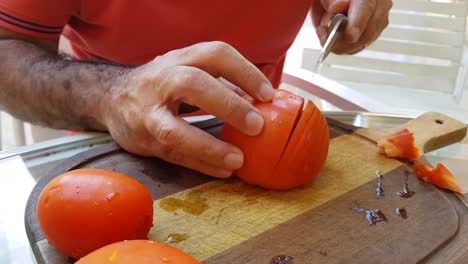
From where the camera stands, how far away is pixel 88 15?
109 centimetres

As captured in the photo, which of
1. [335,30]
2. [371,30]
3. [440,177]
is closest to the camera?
[440,177]

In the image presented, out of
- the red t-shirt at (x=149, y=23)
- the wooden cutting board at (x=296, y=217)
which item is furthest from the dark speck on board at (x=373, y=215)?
the red t-shirt at (x=149, y=23)

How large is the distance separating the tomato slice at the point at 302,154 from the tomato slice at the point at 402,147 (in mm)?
195

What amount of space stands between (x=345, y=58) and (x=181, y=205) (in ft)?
5.03

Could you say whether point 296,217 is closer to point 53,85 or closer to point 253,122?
point 253,122

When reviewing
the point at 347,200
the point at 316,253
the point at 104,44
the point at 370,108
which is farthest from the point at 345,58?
the point at 316,253

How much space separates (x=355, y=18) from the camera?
3.60 ft

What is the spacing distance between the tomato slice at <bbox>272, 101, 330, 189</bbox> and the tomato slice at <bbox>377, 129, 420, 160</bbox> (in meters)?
0.20

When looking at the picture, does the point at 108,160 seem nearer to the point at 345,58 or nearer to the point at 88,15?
the point at 88,15

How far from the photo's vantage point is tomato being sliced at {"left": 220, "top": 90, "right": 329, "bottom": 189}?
2.63ft

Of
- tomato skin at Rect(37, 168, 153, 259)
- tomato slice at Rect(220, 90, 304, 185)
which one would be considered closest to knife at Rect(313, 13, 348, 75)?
tomato slice at Rect(220, 90, 304, 185)

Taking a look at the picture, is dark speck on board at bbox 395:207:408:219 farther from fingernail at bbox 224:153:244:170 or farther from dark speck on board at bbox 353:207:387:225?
fingernail at bbox 224:153:244:170

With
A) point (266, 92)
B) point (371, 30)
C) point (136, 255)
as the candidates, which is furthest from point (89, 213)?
A: point (371, 30)

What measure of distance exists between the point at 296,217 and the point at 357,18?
1.76ft
